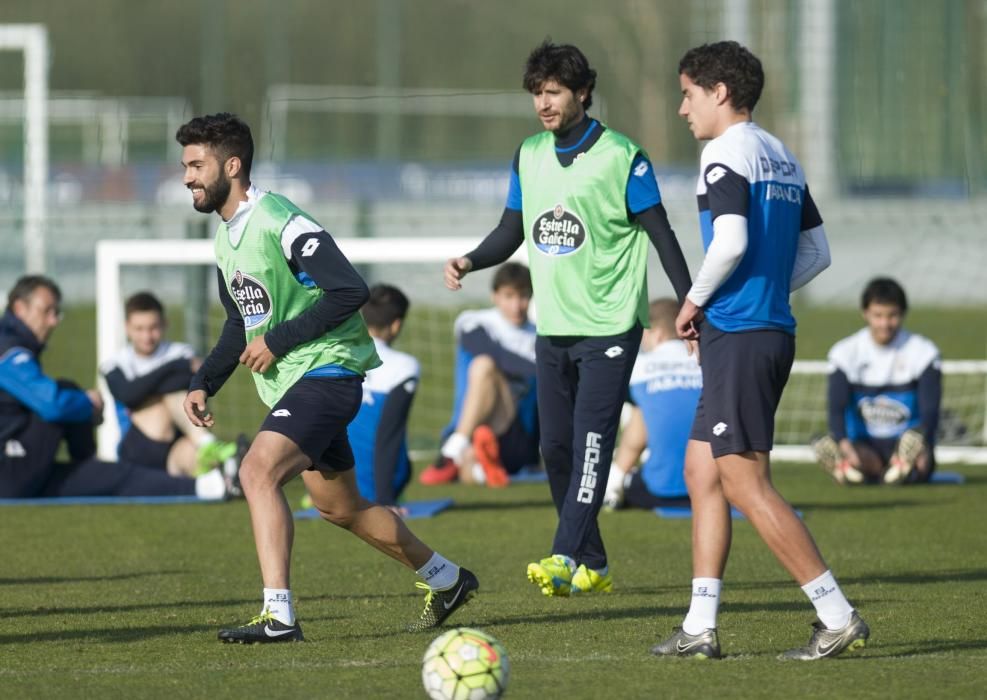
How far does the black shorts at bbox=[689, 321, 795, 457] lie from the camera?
5.55 metres

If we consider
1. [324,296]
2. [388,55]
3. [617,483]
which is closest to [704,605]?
[324,296]

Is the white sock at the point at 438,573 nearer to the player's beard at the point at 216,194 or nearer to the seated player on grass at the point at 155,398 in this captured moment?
the player's beard at the point at 216,194

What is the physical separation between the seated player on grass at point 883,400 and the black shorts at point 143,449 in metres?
4.55

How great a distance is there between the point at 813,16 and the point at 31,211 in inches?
323

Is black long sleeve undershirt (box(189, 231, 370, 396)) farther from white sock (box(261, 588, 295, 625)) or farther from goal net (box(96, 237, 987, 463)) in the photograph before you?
goal net (box(96, 237, 987, 463))

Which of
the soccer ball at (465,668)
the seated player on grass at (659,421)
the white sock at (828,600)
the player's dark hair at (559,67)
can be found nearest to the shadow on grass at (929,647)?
the white sock at (828,600)

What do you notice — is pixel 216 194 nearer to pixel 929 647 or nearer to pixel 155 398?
pixel 929 647

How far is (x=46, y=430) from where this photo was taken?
10.9 metres

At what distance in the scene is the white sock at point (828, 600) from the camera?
553cm

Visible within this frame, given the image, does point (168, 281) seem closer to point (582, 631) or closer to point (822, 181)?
point (822, 181)

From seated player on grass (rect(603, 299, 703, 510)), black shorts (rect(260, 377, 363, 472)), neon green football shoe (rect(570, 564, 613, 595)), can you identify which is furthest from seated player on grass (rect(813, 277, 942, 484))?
Answer: black shorts (rect(260, 377, 363, 472))

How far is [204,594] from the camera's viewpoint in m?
7.50

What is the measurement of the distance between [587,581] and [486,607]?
43cm

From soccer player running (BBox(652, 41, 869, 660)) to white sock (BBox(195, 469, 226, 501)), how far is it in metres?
5.97
